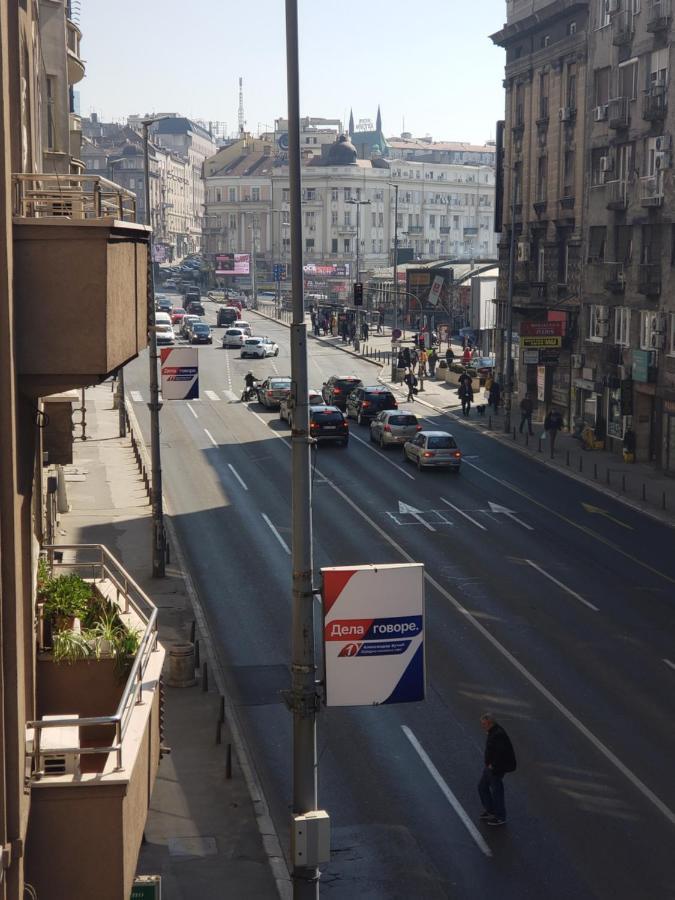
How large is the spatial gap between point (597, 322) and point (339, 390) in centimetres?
1486

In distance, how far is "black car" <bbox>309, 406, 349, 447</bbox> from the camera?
53.7m

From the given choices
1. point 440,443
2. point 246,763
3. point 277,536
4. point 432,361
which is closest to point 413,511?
point 277,536

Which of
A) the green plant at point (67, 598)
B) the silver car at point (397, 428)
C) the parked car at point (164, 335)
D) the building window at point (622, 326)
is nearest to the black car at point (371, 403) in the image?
the silver car at point (397, 428)

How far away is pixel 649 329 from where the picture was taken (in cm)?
5259

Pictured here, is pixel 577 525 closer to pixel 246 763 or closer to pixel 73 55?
pixel 73 55

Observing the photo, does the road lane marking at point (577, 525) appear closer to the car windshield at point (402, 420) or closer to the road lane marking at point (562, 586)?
the road lane marking at point (562, 586)

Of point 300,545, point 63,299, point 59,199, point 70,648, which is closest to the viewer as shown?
point 63,299

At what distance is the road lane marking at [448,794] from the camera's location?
18.3 m

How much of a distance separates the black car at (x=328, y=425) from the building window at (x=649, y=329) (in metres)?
12.1

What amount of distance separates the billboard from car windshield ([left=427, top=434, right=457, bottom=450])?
145924mm

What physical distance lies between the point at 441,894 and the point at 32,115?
10360 millimetres

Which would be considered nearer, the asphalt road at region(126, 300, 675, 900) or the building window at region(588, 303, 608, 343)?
the asphalt road at region(126, 300, 675, 900)

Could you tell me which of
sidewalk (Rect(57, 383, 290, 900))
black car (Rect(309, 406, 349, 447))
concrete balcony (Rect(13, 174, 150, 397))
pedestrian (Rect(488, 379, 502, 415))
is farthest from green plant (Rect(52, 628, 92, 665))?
pedestrian (Rect(488, 379, 502, 415))

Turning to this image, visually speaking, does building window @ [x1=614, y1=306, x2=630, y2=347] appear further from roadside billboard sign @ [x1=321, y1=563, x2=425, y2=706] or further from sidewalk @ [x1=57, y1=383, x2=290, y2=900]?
roadside billboard sign @ [x1=321, y1=563, x2=425, y2=706]
